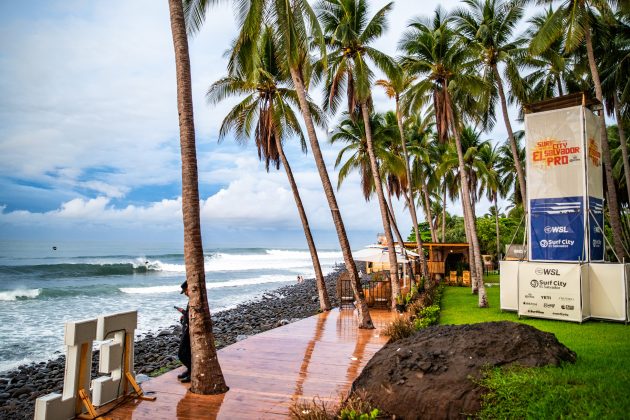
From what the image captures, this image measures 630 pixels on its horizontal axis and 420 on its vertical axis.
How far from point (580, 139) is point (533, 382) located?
31.7ft

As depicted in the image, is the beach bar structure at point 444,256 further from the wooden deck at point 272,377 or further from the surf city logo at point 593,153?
the wooden deck at point 272,377

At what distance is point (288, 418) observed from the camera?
5008mm

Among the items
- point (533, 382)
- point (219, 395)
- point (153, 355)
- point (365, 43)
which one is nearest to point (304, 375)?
point (219, 395)

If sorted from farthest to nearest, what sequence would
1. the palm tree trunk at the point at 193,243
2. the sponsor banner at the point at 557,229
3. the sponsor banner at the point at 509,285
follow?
the sponsor banner at the point at 509,285 < the sponsor banner at the point at 557,229 < the palm tree trunk at the point at 193,243

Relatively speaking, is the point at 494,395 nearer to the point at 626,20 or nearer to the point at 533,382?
the point at 533,382

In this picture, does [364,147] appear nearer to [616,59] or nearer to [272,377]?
[616,59]

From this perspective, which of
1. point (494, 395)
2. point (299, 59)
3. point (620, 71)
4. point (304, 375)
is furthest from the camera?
point (620, 71)

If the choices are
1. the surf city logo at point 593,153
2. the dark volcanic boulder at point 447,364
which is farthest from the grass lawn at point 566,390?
the surf city logo at point 593,153

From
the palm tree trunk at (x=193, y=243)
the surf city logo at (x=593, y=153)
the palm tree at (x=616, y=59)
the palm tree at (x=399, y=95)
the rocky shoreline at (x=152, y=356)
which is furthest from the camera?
the palm tree at (x=616, y=59)

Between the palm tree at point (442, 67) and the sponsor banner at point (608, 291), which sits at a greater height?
the palm tree at point (442, 67)

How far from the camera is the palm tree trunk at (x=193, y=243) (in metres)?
5.92

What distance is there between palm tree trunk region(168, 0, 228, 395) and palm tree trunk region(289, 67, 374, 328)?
15.3 feet

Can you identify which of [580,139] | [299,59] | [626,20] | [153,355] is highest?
[626,20]

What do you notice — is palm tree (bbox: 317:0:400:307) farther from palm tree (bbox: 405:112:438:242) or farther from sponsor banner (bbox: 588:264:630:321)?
palm tree (bbox: 405:112:438:242)
